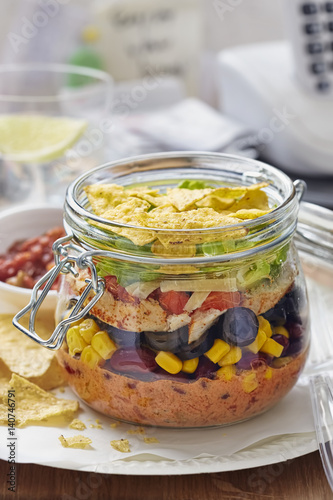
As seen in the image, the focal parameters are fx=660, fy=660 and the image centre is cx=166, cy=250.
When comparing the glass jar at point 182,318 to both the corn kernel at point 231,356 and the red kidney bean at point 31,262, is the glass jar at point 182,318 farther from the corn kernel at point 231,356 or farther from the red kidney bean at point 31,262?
the red kidney bean at point 31,262

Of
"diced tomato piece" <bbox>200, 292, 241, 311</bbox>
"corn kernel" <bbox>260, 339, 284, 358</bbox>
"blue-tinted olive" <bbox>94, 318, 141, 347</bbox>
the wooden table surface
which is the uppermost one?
"diced tomato piece" <bbox>200, 292, 241, 311</bbox>

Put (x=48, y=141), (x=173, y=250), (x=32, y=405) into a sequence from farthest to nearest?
1. (x=48, y=141)
2. (x=32, y=405)
3. (x=173, y=250)

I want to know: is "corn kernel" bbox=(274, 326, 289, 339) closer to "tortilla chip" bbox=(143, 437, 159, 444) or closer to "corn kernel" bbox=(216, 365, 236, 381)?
"corn kernel" bbox=(216, 365, 236, 381)

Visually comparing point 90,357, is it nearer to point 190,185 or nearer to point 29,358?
point 29,358

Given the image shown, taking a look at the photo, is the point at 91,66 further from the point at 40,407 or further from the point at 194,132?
the point at 40,407

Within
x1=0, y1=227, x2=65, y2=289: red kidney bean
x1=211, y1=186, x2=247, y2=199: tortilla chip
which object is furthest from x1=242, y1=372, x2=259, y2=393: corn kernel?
x1=0, y1=227, x2=65, y2=289: red kidney bean

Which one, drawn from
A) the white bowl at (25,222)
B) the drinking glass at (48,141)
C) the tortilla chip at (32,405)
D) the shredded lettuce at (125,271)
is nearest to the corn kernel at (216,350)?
the shredded lettuce at (125,271)

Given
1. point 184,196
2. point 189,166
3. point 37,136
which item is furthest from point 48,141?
point 184,196
